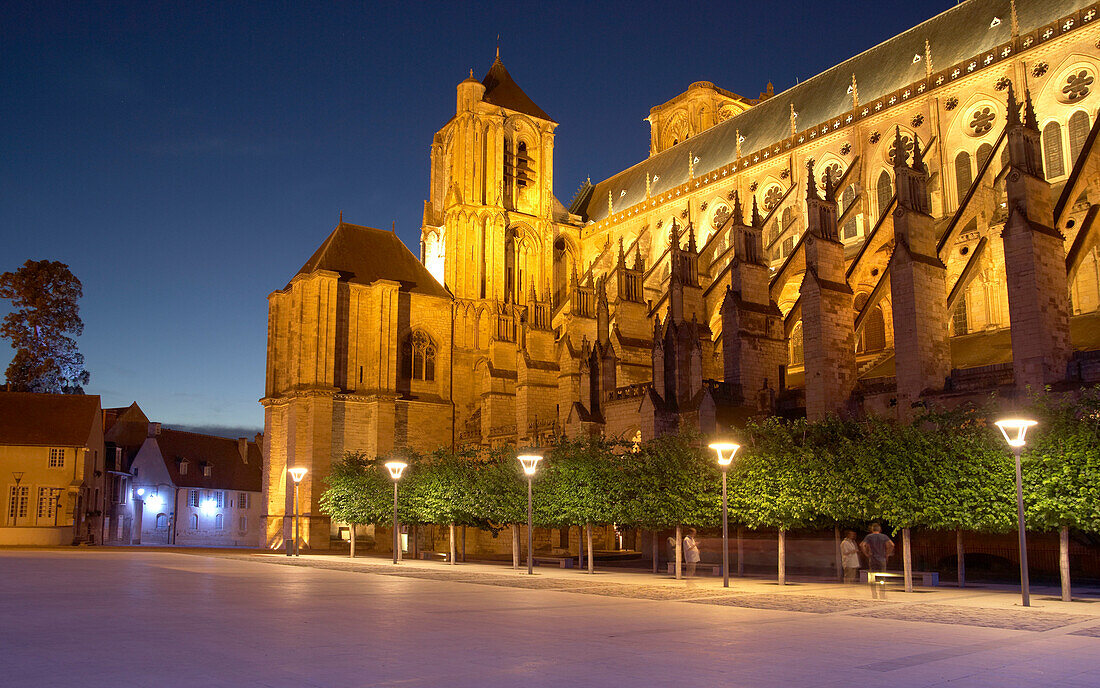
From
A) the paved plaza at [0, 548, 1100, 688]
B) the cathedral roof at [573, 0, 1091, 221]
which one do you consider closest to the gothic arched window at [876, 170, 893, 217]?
the cathedral roof at [573, 0, 1091, 221]

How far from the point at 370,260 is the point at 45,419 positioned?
59.7 feet

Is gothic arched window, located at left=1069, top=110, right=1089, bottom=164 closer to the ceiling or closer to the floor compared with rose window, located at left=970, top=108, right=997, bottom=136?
closer to the floor

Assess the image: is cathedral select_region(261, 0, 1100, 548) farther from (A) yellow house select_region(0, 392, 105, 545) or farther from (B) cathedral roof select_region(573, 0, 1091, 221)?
(A) yellow house select_region(0, 392, 105, 545)

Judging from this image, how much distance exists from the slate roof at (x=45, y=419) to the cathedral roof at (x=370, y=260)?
13730 mm

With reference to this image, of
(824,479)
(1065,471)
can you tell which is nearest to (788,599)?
(824,479)

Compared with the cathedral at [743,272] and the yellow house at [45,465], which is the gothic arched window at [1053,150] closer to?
the cathedral at [743,272]

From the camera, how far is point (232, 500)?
2430 inches

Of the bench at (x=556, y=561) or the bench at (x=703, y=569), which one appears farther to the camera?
the bench at (x=556, y=561)

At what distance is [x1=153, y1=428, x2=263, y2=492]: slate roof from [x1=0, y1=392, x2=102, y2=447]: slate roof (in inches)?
495

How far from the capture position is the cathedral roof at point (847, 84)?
36.9 meters

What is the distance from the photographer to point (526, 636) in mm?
10609

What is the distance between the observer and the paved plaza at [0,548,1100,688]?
7.95 meters

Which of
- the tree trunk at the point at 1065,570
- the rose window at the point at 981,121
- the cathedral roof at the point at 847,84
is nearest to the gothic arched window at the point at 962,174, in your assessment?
the rose window at the point at 981,121

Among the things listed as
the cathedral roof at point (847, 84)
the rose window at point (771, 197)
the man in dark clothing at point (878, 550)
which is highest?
the cathedral roof at point (847, 84)
